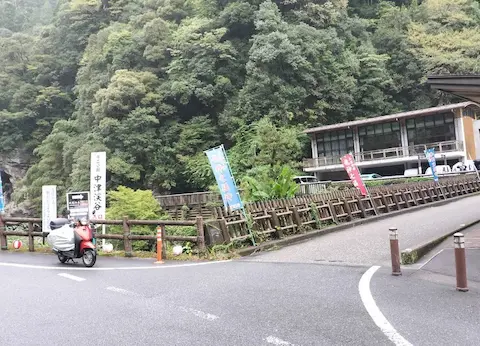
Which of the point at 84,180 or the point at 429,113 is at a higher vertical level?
the point at 429,113

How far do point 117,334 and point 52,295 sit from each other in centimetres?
246

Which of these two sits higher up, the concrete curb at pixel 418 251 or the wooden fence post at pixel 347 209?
the wooden fence post at pixel 347 209

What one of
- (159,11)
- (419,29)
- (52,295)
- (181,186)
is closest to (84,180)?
(181,186)

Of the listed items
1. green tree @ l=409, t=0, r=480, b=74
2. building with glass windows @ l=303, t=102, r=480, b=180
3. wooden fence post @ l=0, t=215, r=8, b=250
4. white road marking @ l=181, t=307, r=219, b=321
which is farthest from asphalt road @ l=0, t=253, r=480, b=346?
green tree @ l=409, t=0, r=480, b=74

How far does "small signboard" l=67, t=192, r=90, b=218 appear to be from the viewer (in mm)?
10984

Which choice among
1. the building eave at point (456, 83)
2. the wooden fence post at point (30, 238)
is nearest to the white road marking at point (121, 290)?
the wooden fence post at point (30, 238)

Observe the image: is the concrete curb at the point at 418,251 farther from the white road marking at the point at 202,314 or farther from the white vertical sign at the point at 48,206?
the white vertical sign at the point at 48,206

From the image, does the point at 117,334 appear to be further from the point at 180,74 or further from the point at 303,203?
the point at 180,74

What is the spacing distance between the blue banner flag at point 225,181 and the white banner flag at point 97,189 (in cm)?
355

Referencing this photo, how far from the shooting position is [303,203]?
1292cm

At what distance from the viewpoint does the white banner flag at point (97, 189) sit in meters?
11.5

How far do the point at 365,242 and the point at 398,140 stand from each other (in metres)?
27.4

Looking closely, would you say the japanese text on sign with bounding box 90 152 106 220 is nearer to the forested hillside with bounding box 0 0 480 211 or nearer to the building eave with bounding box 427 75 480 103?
the building eave with bounding box 427 75 480 103

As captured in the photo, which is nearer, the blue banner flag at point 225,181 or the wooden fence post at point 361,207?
the blue banner flag at point 225,181
